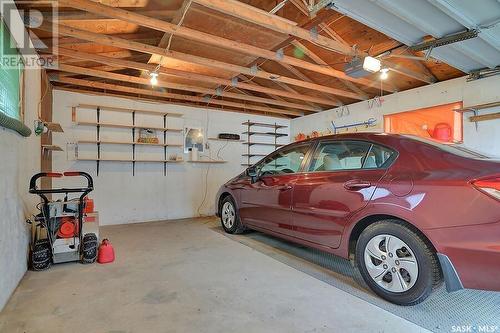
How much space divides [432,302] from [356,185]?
3.24 feet

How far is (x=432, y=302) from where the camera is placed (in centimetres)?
203

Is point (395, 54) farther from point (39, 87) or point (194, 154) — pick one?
point (39, 87)

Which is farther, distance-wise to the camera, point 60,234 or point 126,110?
point 126,110

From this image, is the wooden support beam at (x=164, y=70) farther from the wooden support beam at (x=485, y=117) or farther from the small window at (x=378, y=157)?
the small window at (x=378, y=157)

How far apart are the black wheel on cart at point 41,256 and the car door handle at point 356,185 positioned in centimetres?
289

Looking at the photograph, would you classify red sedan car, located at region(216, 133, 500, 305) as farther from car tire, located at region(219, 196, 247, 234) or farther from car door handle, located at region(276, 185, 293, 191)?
car tire, located at region(219, 196, 247, 234)

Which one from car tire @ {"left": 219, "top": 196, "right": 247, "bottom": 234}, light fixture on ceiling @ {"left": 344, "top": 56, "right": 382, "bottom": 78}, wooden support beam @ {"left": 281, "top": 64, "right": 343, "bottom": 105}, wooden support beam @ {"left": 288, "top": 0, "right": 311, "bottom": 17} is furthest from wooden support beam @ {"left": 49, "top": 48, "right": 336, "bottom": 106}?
car tire @ {"left": 219, "top": 196, "right": 247, "bottom": 234}

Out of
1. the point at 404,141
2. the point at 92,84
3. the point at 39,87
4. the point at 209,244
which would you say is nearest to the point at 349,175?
the point at 404,141

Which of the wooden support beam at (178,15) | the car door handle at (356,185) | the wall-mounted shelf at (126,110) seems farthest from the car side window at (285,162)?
the wall-mounted shelf at (126,110)

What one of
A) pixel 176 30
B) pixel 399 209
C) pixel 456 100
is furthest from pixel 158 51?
pixel 456 100

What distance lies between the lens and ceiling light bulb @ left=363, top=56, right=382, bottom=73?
3121 mm

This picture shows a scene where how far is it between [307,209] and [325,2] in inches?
70.3

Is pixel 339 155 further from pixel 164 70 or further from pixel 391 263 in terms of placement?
pixel 164 70

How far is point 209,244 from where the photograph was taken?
3.60 meters
